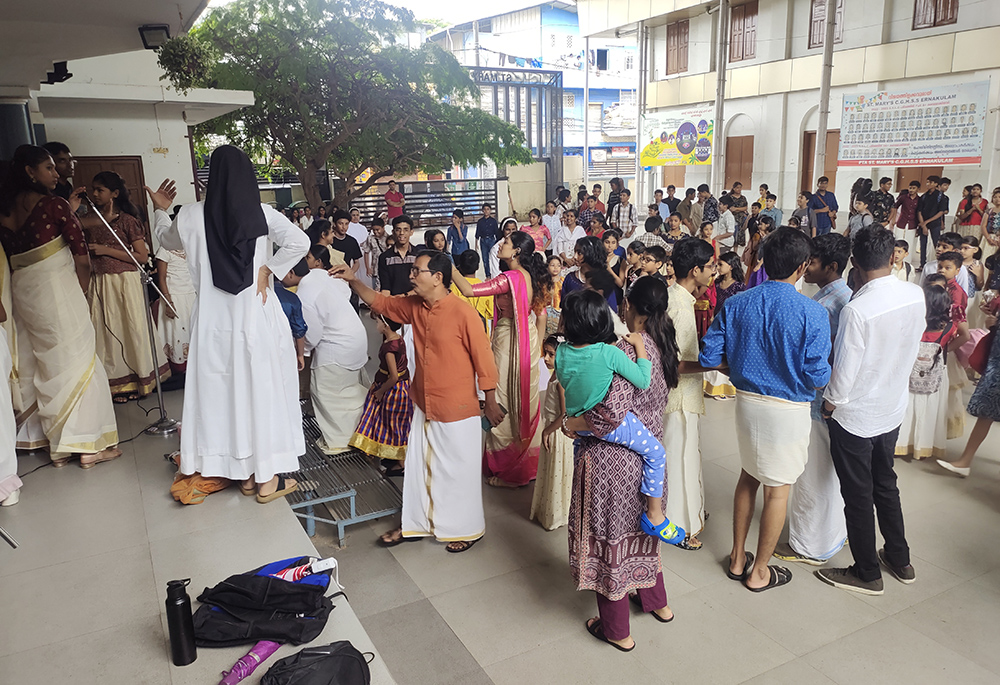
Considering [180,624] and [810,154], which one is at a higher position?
[810,154]

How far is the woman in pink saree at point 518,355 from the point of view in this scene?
4379 mm

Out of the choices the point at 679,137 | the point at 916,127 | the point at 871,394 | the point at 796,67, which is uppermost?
the point at 796,67

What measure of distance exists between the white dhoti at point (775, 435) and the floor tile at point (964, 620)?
0.85 meters

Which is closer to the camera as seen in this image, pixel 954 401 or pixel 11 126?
pixel 954 401

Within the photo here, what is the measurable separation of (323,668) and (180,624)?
51 centimetres

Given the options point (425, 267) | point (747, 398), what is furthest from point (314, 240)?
point (747, 398)

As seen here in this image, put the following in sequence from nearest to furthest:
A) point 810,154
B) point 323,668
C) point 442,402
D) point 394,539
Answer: point 323,668
point 442,402
point 394,539
point 810,154

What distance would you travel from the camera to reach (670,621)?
3211mm

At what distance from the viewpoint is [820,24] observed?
1603 centimetres

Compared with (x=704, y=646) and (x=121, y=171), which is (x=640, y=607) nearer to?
(x=704, y=646)

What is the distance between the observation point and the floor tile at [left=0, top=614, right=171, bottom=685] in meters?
2.25

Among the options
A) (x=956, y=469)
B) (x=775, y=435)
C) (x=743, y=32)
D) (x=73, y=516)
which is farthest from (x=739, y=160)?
(x=73, y=516)

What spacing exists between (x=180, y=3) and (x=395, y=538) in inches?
131

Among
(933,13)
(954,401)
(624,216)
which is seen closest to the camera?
(954,401)
